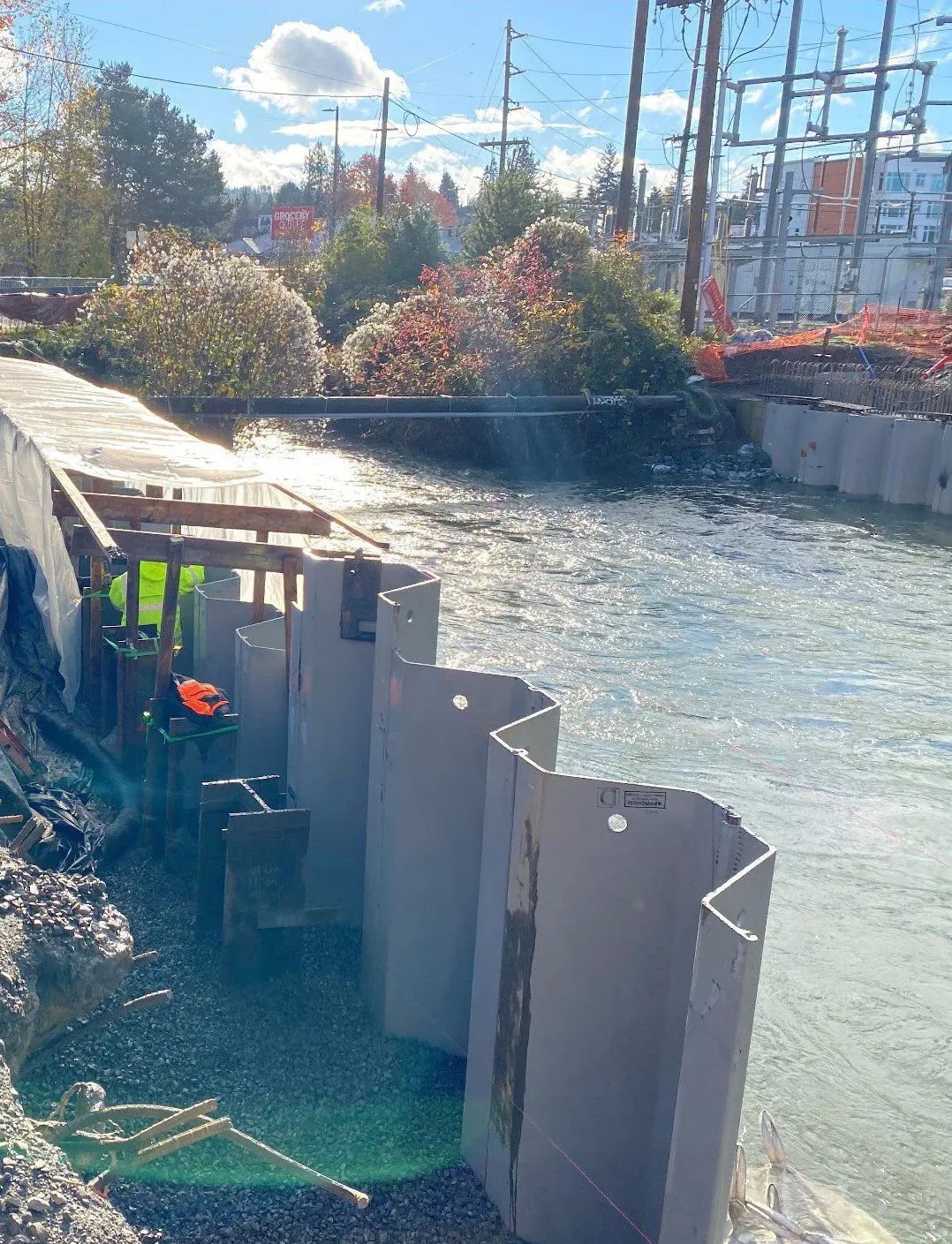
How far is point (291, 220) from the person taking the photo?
259 feet

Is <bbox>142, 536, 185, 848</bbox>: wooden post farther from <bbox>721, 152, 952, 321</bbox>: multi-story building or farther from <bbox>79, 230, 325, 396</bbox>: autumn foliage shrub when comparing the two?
<bbox>721, 152, 952, 321</bbox>: multi-story building

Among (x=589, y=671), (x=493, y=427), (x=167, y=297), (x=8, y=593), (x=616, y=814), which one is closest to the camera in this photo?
(x=616, y=814)

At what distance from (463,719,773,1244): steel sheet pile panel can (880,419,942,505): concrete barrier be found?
847 inches

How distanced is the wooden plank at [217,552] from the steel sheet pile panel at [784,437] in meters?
20.9

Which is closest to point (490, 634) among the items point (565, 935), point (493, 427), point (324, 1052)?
point (324, 1052)

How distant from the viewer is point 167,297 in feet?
78.2

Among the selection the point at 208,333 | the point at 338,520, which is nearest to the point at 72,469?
the point at 338,520

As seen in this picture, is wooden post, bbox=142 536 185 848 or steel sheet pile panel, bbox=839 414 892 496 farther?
steel sheet pile panel, bbox=839 414 892 496

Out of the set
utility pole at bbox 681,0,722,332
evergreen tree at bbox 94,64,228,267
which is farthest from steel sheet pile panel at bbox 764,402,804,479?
evergreen tree at bbox 94,64,228,267

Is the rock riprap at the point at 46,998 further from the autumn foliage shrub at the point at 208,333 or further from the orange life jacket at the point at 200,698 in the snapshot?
the autumn foliage shrub at the point at 208,333

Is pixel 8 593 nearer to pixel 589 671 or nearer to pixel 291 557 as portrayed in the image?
pixel 291 557

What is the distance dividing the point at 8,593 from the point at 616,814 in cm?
554

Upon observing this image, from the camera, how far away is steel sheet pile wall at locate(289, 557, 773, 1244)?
3652mm

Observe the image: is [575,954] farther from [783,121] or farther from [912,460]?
[783,121]
